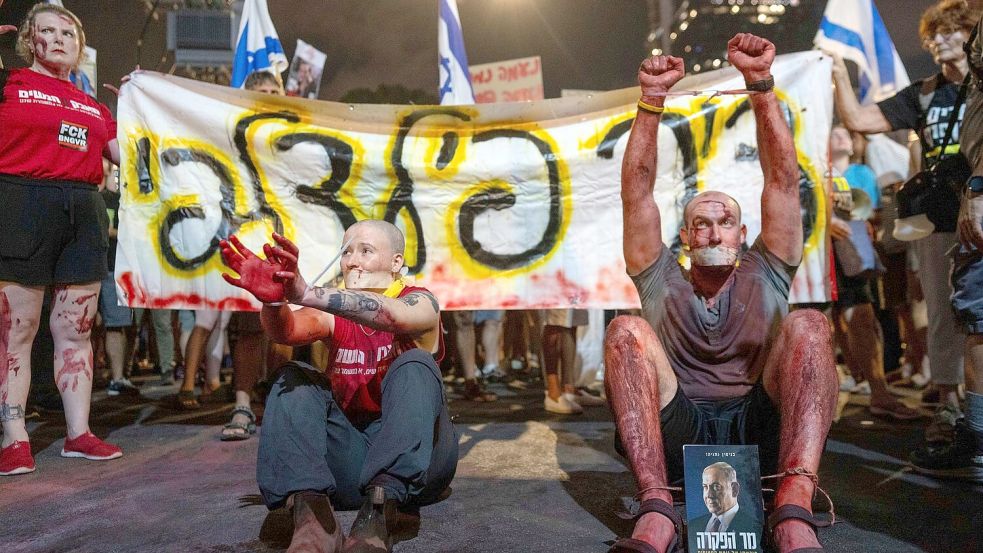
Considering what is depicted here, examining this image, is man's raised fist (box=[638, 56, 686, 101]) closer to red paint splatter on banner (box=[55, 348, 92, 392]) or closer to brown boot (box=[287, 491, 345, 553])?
brown boot (box=[287, 491, 345, 553])

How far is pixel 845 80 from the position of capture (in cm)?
388

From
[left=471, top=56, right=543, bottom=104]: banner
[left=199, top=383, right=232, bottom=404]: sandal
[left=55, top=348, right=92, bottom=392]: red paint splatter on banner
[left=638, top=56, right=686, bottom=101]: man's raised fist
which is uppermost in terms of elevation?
[left=471, top=56, right=543, bottom=104]: banner

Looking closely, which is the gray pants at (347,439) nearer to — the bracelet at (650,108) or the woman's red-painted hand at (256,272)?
the woman's red-painted hand at (256,272)

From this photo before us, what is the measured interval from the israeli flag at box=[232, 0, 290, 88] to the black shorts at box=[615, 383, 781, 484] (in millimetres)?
4268

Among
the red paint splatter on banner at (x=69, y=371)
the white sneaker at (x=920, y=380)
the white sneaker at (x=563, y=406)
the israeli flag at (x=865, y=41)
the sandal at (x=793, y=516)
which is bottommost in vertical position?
the white sneaker at (x=920, y=380)

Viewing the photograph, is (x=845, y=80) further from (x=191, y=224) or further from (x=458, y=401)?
(x=191, y=224)

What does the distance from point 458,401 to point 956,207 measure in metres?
3.61

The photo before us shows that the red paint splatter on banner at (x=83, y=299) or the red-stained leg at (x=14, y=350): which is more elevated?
the red paint splatter on banner at (x=83, y=299)

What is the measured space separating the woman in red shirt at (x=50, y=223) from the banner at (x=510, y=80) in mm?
6756

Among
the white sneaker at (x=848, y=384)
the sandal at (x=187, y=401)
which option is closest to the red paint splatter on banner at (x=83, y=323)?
the sandal at (x=187, y=401)

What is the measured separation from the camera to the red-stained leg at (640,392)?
6.60 feet

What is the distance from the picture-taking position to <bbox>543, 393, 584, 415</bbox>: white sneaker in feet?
15.4

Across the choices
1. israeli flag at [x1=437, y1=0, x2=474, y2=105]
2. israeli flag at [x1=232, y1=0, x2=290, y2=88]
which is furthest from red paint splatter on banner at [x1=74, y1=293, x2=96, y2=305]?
israeli flag at [x1=437, y1=0, x2=474, y2=105]

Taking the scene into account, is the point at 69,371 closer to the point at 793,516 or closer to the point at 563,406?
the point at 563,406
